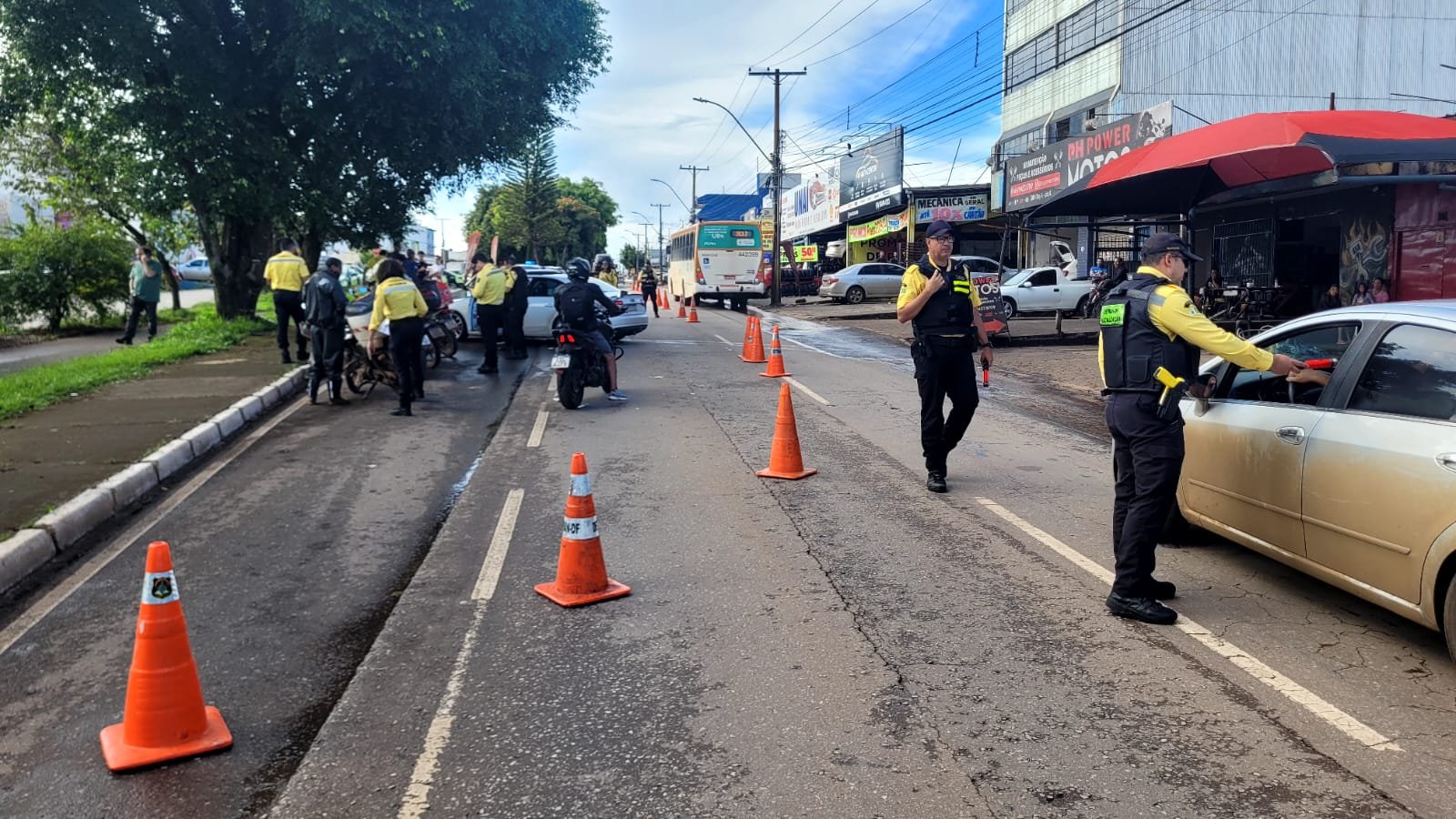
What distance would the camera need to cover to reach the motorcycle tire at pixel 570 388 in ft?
40.3

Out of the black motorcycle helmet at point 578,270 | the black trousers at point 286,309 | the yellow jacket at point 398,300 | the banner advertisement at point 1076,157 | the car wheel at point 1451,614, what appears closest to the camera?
the car wheel at point 1451,614

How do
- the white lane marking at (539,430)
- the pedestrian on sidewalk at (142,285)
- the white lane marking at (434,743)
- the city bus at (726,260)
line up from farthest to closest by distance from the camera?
the city bus at (726,260), the pedestrian on sidewalk at (142,285), the white lane marking at (539,430), the white lane marking at (434,743)

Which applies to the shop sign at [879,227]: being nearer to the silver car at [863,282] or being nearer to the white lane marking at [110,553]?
the silver car at [863,282]

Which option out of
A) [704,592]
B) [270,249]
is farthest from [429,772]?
[270,249]

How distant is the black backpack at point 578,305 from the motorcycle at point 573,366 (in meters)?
0.12

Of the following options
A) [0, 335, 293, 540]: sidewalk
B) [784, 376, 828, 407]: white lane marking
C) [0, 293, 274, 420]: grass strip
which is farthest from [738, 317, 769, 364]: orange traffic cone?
[0, 293, 274, 420]: grass strip

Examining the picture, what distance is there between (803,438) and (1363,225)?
15.1 m

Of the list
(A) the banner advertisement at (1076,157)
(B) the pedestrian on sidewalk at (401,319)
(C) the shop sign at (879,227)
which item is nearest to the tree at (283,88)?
(B) the pedestrian on sidewalk at (401,319)

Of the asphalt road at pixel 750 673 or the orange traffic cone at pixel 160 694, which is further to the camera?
the orange traffic cone at pixel 160 694

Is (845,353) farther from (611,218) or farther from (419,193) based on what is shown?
(611,218)

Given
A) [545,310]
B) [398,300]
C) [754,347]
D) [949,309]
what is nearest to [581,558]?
[949,309]

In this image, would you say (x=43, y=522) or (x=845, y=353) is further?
(x=845, y=353)

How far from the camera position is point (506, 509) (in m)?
7.56

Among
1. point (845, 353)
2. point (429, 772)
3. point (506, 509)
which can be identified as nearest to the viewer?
point (429, 772)
